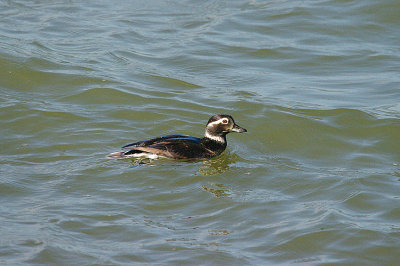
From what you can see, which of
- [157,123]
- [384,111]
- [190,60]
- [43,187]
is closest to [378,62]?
[384,111]

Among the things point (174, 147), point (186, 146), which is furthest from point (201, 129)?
point (174, 147)

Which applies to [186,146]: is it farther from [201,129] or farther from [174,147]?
[201,129]

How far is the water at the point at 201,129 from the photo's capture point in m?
7.58

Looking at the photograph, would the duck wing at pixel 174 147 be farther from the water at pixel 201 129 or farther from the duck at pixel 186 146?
the water at pixel 201 129

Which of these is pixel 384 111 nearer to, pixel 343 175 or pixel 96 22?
pixel 343 175

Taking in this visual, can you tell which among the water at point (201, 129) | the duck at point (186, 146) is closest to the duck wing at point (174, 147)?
the duck at point (186, 146)

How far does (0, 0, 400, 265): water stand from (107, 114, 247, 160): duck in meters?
0.16

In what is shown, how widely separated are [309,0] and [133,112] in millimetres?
8937

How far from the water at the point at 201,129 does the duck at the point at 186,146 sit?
16 cm

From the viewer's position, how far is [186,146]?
10.2 metres

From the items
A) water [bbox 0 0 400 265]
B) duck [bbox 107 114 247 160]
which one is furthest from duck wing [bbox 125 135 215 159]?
water [bbox 0 0 400 265]

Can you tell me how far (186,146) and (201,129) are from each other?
5.35 ft

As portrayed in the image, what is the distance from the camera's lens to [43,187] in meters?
8.91

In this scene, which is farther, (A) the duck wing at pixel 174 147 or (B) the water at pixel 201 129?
(A) the duck wing at pixel 174 147
